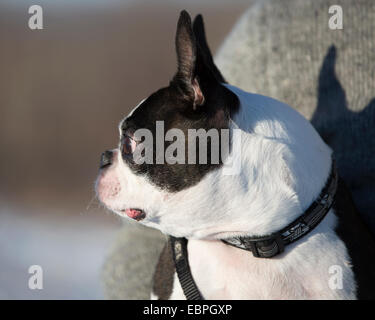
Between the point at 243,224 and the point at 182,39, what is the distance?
1.71 ft

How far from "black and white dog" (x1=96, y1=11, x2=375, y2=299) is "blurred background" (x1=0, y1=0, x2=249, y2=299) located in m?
1.35

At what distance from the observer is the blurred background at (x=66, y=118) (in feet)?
12.5

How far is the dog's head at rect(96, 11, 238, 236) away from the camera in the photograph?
5.13 ft

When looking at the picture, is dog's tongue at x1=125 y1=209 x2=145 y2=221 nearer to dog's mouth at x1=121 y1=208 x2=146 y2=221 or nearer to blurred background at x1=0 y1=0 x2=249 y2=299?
dog's mouth at x1=121 y1=208 x2=146 y2=221

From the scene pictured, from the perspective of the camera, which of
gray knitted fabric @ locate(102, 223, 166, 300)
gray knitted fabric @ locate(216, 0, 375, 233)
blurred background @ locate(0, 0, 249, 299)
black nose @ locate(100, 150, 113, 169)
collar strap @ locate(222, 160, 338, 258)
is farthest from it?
blurred background @ locate(0, 0, 249, 299)

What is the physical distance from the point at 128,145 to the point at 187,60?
0.30m

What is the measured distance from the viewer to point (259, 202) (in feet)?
5.17

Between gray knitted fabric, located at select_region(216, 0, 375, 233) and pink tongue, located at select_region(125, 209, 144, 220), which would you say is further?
gray knitted fabric, located at select_region(216, 0, 375, 233)

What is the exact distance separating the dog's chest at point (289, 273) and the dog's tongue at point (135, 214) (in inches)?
10.5

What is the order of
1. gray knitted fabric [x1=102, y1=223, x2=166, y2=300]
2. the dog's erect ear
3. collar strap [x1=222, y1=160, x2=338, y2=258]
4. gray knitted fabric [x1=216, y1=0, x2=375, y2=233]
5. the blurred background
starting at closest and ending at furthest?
1. the dog's erect ear
2. collar strap [x1=222, y1=160, x2=338, y2=258]
3. gray knitted fabric [x1=216, y1=0, x2=375, y2=233]
4. gray knitted fabric [x1=102, y1=223, x2=166, y2=300]
5. the blurred background

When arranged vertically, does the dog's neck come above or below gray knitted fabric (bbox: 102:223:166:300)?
above

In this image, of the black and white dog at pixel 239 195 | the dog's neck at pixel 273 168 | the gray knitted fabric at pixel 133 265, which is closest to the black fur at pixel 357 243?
the black and white dog at pixel 239 195

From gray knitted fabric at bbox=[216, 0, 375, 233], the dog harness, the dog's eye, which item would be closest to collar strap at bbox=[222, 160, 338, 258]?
the dog harness
